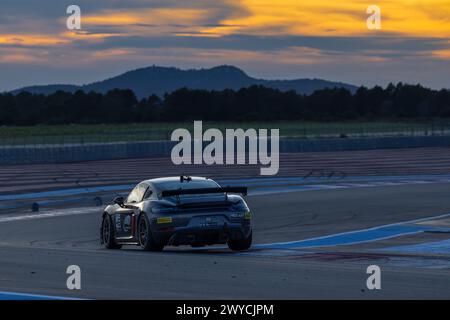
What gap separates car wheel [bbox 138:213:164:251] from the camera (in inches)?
695

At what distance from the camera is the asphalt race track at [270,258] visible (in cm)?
1181

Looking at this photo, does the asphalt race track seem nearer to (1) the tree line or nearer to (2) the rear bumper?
(2) the rear bumper

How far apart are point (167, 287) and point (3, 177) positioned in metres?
38.3

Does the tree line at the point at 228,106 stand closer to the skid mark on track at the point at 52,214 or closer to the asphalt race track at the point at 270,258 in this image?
the skid mark on track at the point at 52,214

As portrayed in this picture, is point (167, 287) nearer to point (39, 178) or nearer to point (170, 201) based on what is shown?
point (170, 201)

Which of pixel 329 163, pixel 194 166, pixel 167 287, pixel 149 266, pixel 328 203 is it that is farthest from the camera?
pixel 329 163

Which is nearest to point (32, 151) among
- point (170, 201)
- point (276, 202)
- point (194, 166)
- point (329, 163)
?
point (194, 166)

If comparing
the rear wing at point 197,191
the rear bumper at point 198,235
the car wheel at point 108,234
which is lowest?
the car wheel at point 108,234

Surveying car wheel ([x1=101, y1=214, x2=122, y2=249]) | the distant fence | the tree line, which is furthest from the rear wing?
the tree line

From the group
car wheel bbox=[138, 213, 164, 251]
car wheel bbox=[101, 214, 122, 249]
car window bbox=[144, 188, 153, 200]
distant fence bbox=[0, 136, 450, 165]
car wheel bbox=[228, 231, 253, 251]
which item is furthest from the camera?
distant fence bbox=[0, 136, 450, 165]

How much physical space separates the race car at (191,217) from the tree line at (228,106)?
12397cm

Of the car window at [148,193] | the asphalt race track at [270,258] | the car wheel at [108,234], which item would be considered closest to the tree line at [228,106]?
the asphalt race track at [270,258]

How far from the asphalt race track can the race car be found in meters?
0.30
